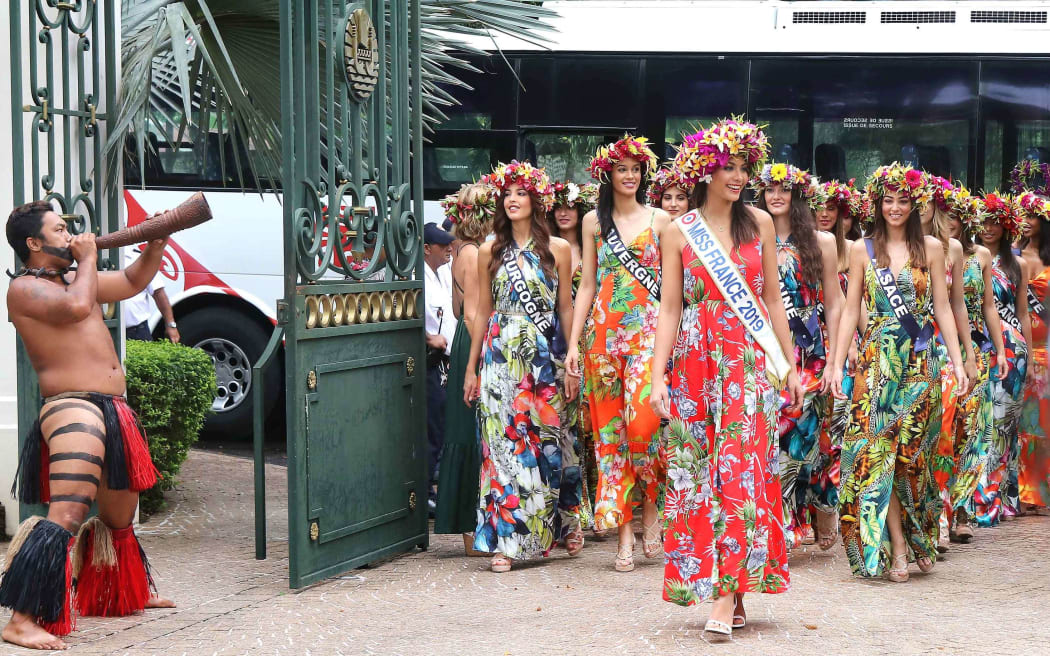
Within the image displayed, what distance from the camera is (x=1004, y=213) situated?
8773 millimetres

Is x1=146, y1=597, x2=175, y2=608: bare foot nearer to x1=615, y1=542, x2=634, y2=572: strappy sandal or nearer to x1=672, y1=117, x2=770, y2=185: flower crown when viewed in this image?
x1=615, y1=542, x2=634, y2=572: strappy sandal

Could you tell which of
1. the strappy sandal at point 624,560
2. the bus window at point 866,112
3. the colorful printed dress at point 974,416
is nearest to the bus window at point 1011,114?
the bus window at point 866,112

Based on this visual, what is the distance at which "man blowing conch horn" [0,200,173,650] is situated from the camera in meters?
5.52

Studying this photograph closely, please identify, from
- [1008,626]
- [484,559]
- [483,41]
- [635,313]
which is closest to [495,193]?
[635,313]

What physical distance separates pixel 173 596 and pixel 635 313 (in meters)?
2.60

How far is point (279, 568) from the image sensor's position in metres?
7.18

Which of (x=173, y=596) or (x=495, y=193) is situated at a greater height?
(x=495, y=193)

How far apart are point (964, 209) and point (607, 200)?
6.54ft

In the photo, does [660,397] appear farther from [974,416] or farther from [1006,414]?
[1006,414]

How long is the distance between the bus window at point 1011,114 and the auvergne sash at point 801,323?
519 centimetres

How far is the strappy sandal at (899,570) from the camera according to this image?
689 centimetres

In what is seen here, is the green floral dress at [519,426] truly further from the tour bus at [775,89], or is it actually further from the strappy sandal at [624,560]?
the tour bus at [775,89]

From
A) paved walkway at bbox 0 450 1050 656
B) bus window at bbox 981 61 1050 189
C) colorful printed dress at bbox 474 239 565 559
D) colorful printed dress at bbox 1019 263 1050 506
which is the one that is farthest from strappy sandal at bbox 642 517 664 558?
bus window at bbox 981 61 1050 189

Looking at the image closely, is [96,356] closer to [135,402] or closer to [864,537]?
[135,402]
